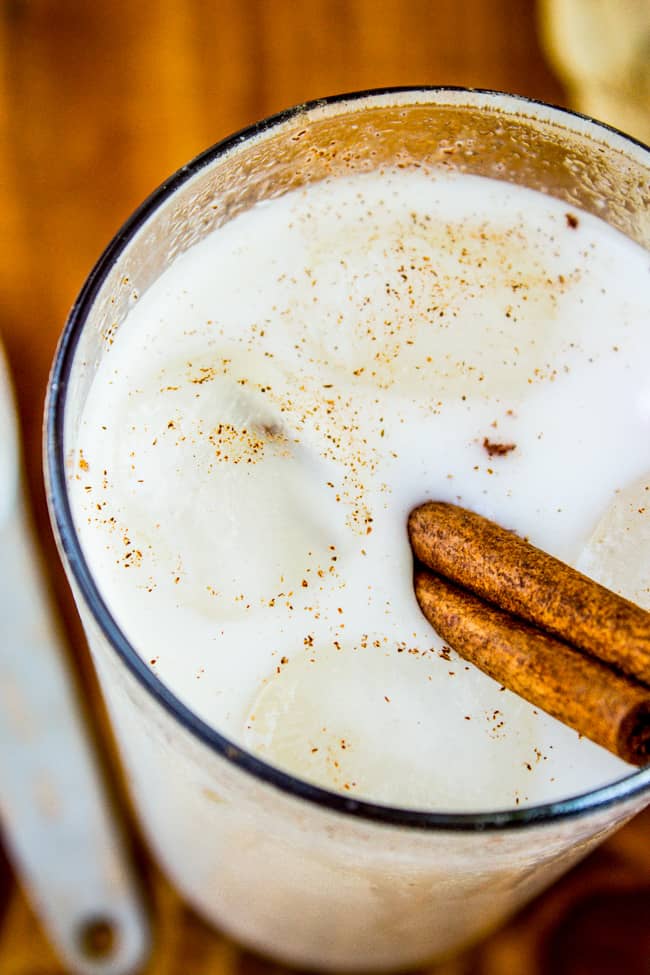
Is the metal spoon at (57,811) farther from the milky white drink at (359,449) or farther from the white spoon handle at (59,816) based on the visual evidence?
the milky white drink at (359,449)

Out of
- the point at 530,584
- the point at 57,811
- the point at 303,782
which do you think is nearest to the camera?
the point at 303,782

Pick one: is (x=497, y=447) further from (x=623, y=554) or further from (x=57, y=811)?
(x=57, y=811)

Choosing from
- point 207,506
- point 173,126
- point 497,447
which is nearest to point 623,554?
point 497,447

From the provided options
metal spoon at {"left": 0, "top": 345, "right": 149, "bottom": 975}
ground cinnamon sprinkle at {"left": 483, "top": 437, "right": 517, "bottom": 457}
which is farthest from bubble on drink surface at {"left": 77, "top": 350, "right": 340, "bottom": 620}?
metal spoon at {"left": 0, "top": 345, "right": 149, "bottom": 975}

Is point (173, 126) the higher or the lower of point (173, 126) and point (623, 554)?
the higher

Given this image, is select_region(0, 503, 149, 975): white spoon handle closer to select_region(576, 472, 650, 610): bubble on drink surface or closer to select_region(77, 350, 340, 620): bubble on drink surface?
select_region(77, 350, 340, 620): bubble on drink surface

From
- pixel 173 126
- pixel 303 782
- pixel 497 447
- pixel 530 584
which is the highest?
pixel 173 126
